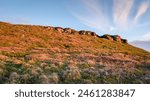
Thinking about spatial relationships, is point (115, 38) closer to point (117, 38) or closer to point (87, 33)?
point (117, 38)

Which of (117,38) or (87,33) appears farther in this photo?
(117,38)

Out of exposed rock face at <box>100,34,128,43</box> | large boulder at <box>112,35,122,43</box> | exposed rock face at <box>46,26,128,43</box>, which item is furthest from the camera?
→ large boulder at <box>112,35,122,43</box>

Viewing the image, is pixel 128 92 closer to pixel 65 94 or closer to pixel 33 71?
pixel 65 94

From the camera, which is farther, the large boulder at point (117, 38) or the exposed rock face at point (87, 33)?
the large boulder at point (117, 38)

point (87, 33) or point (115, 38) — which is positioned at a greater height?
point (87, 33)

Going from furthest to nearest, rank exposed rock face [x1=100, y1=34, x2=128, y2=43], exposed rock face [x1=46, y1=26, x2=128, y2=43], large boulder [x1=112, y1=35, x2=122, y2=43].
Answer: large boulder [x1=112, y1=35, x2=122, y2=43], exposed rock face [x1=100, y1=34, x2=128, y2=43], exposed rock face [x1=46, y1=26, x2=128, y2=43]

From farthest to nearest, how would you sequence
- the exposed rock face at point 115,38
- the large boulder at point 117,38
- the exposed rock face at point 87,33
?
the large boulder at point 117,38, the exposed rock face at point 115,38, the exposed rock face at point 87,33

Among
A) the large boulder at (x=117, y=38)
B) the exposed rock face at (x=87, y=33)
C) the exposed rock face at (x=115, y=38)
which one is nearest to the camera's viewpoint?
the exposed rock face at (x=87, y=33)

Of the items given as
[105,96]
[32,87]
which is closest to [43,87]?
[32,87]

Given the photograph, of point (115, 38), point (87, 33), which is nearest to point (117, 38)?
point (115, 38)

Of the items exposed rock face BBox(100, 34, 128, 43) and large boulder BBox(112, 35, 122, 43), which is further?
large boulder BBox(112, 35, 122, 43)

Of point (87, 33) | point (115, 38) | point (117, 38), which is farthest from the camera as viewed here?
point (117, 38)

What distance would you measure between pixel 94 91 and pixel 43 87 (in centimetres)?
278

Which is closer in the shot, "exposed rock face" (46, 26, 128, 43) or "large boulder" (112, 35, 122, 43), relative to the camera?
"exposed rock face" (46, 26, 128, 43)
